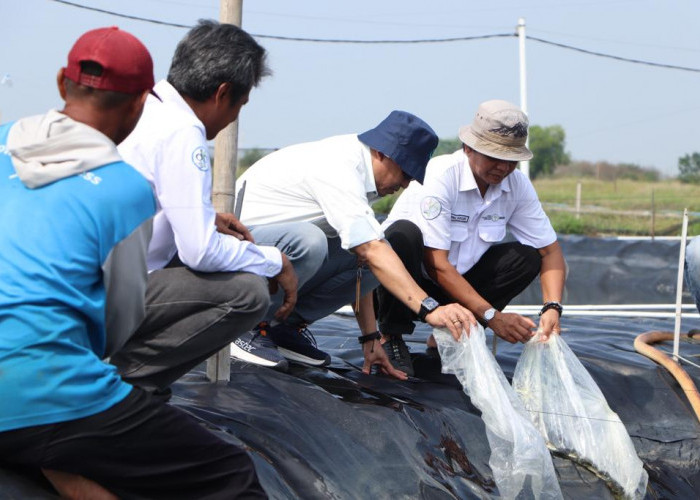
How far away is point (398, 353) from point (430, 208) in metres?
0.56

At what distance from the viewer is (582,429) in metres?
2.97

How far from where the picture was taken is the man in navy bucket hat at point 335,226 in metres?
2.71

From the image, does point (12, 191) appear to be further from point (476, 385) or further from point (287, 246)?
point (476, 385)

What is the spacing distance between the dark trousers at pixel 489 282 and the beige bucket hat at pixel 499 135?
44cm

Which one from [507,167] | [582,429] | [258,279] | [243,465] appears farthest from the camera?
[507,167]

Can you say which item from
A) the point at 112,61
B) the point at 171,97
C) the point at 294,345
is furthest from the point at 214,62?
the point at 294,345

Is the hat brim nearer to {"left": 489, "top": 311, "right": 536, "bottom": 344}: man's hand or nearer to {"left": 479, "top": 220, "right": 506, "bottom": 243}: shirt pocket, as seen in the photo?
{"left": 479, "top": 220, "right": 506, "bottom": 243}: shirt pocket

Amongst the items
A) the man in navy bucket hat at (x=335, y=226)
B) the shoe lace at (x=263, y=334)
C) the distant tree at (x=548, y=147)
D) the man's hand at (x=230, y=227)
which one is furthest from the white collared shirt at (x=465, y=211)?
the distant tree at (x=548, y=147)

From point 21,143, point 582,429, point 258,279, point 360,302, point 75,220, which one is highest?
point 21,143

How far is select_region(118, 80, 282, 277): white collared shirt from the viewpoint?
1.99 m

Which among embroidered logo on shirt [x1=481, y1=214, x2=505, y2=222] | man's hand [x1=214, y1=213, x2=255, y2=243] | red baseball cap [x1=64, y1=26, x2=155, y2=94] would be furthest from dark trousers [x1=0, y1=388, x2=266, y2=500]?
embroidered logo on shirt [x1=481, y1=214, x2=505, y2=222]

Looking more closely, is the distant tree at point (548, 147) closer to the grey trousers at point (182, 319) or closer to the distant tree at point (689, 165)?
the distant tree at point (689, 165)

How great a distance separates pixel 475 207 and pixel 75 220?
206 cm

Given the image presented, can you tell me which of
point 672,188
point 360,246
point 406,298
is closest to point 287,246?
point 360,246
